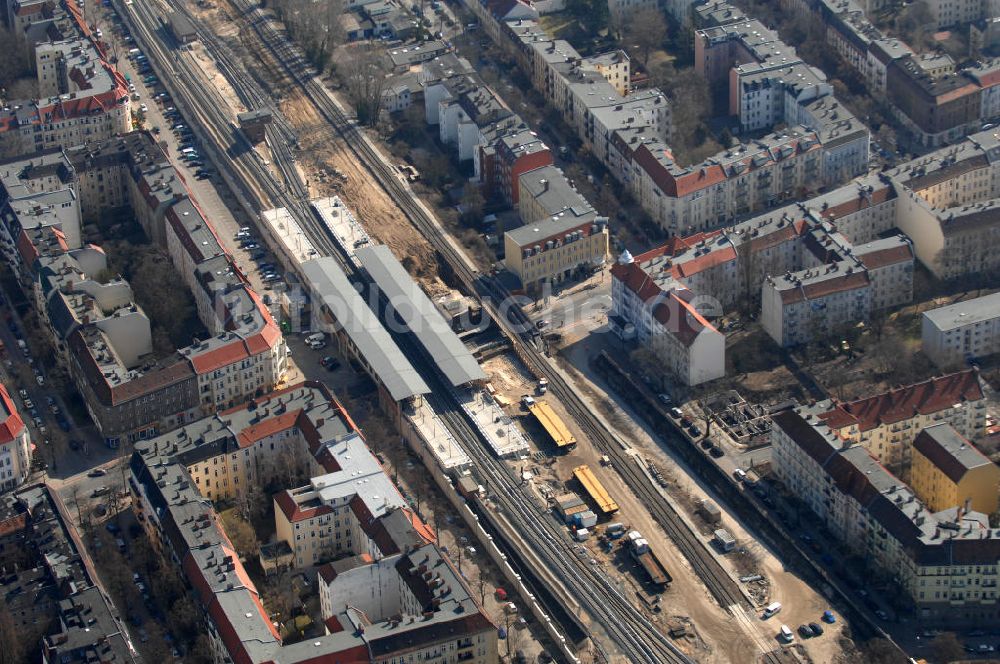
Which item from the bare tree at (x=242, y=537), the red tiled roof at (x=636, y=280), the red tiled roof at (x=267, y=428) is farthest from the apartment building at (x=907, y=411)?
the bare tree at (x=242, y=537)

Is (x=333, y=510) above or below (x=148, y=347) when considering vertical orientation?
below

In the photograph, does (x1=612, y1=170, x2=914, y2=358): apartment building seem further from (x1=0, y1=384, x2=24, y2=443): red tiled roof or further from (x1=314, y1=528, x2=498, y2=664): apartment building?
(x1=0, y1=384, x2=24, y2=443): red tiled roof

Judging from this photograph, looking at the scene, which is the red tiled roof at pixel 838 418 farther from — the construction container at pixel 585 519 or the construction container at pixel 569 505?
the construction container at pixel 569 505

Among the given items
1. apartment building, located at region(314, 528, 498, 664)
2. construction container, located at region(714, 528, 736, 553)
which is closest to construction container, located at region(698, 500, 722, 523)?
construction container, located at region(714, 528, 736, 553)

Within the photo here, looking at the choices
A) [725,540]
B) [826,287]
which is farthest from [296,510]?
[826,287]

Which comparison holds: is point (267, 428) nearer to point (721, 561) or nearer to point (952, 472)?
point (721, 561)

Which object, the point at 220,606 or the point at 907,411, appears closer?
the point at 220,606

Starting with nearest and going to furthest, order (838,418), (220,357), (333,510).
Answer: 1. (333,510)
2. (838,418)
3. (220,357)
